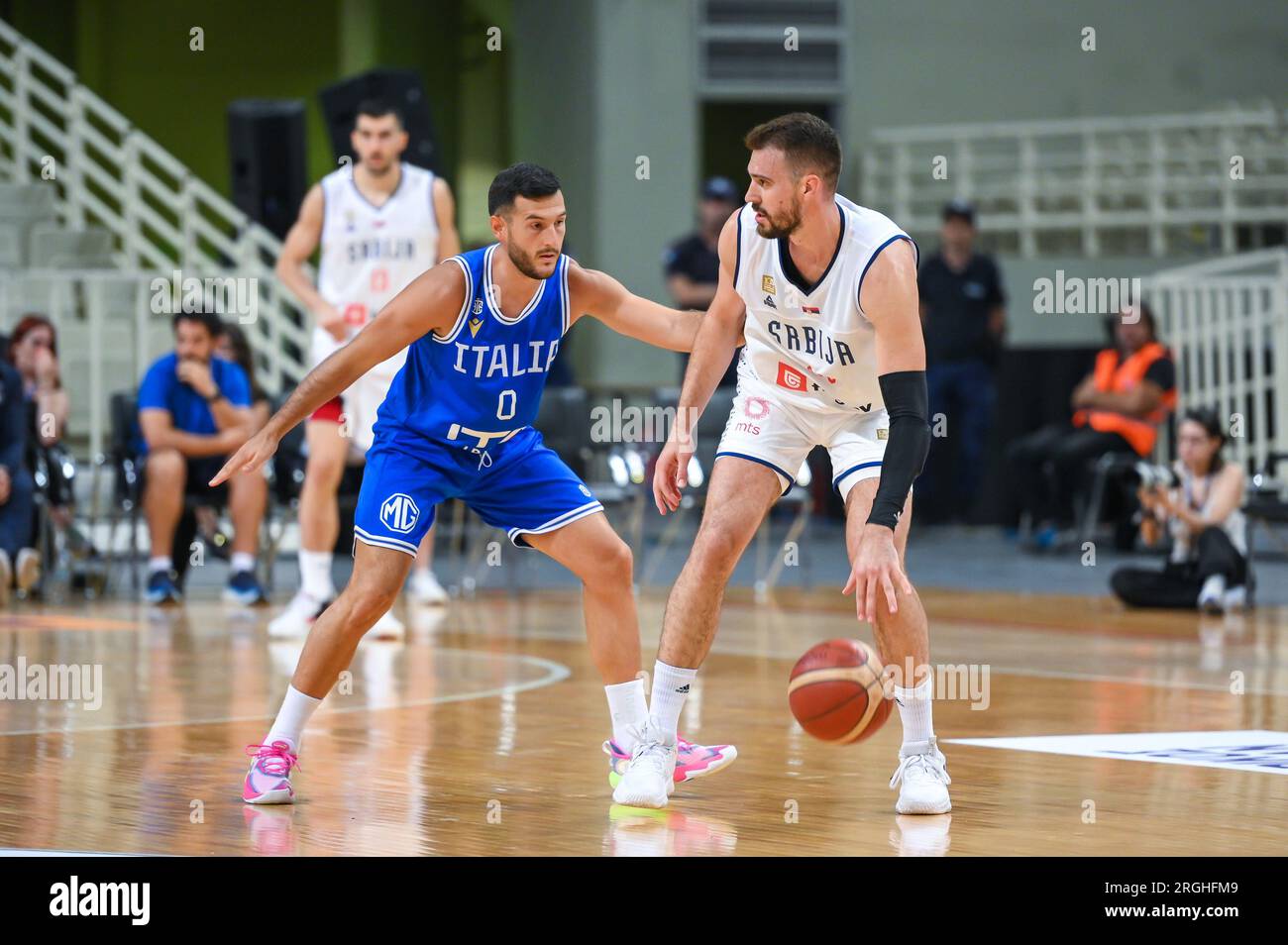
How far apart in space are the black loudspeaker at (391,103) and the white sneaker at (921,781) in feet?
25.3

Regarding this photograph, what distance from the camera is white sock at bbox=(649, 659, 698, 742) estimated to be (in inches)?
204

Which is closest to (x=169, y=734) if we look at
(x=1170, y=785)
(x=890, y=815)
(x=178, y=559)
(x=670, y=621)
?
(x=670, y=621)

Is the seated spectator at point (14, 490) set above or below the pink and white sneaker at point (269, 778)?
above

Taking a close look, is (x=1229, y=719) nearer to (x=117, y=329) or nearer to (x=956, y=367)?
(x=956, y=367)

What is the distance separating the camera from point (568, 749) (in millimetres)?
6105

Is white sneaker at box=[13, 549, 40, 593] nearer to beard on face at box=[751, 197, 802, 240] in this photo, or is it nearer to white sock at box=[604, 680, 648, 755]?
white sock at box=[604, 680, 648, 755]

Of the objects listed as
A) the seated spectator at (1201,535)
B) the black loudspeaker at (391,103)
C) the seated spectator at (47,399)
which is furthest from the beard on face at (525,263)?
the black loudspeaker at (391,103)

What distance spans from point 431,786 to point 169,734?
1.41 meters

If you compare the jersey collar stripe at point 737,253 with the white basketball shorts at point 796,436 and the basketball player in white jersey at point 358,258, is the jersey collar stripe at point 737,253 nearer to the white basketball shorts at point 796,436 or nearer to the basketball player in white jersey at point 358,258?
the white basketball shorts at point 796,436

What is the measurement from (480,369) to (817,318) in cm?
95

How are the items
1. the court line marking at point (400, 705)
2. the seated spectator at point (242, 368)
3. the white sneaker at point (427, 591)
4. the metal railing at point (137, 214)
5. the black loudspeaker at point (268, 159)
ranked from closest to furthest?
the court line marking at point (400, 705)
the white sneaker at point (427, 591)
the seated spectator at point (242, 368)
the black loudspeaker at point (268, 159)
the metal railing at point (137, 214)

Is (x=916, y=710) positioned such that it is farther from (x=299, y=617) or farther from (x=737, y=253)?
(x=299, y=617)

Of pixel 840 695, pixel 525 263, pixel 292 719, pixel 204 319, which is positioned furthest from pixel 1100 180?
pixel 292 719

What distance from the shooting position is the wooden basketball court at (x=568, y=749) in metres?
4.62
